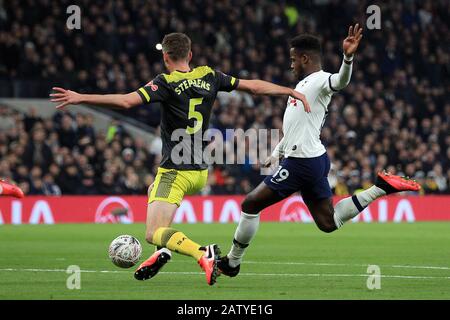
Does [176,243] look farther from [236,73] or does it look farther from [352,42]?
[236,73]

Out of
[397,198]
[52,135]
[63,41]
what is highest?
[63,41]

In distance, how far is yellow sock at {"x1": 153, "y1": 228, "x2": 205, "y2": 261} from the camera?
936cm

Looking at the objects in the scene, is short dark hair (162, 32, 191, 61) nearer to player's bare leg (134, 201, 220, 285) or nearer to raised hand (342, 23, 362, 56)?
player's bare leg (134, 201, 220, 285)

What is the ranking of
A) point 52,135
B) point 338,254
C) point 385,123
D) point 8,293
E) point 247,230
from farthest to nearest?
point 385,123 < point 52,135 < point 338,254 < point 247,230 < point 8,293

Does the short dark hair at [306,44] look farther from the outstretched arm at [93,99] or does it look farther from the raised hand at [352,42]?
the outstretched arm at [93,99]

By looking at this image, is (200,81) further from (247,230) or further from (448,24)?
(448,24)

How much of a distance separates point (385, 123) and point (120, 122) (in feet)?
22.7

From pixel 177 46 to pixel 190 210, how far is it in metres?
13.7

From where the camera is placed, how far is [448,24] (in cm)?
3216

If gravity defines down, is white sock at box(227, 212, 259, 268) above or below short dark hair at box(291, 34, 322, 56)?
below

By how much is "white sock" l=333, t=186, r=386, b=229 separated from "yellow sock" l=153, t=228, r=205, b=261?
1821 mm

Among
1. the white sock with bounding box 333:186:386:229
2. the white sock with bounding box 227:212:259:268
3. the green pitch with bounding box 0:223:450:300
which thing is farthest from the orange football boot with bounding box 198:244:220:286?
the white sock with bounding box 333:186:386:229

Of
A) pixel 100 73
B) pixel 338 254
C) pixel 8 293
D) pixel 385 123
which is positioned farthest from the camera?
pixel 385 123

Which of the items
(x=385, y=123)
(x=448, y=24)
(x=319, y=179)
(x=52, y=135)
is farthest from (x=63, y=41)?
(x=319, y=179)
